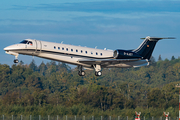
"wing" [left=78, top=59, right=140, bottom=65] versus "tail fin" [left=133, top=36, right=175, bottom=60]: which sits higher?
"tail fin" [left=133, top=36, right=175, bottom=60]

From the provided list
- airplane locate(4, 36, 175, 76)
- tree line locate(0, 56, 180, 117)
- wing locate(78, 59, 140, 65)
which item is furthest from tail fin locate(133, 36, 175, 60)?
tree line locate(0, 56, 180, 117)

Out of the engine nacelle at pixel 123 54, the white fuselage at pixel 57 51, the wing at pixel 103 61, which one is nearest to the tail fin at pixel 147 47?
the engine nacelle at pixel 123 54

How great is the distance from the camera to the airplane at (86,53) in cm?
3562

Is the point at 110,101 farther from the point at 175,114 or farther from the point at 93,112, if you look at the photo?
the point at 175,114

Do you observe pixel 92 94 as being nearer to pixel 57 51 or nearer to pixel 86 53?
pixel 86 53

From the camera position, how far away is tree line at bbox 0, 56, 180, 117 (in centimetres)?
6494

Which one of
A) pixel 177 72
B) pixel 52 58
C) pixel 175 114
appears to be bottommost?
pixel 175 114

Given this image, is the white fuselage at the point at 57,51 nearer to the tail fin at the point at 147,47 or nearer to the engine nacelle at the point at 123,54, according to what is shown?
the engine nacelle at the point at 123,54

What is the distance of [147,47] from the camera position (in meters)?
42.5

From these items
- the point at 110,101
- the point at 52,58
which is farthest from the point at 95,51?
the point at 110,101

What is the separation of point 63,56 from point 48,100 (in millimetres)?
49096

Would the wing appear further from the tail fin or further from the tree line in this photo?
the tree line

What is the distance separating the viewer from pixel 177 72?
130875mm

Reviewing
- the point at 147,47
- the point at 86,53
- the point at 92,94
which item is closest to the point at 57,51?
the point at 86,53
